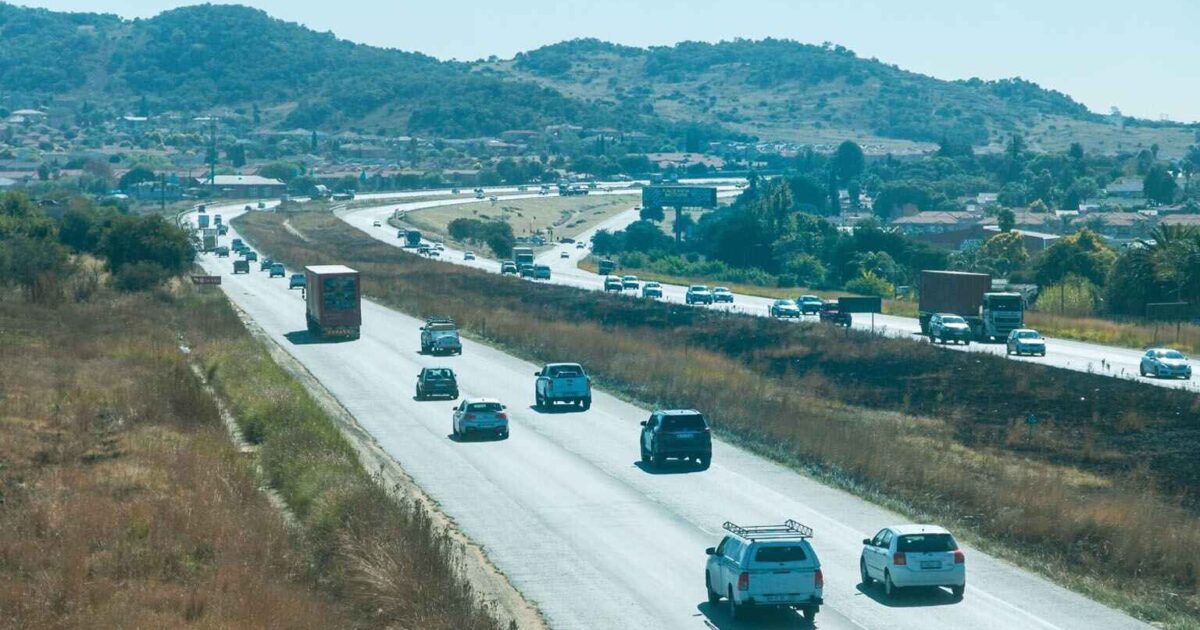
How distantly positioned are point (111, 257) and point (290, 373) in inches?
1885

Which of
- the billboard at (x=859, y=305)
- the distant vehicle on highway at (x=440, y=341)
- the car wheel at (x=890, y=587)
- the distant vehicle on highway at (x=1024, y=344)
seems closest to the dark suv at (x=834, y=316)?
the billboard at (x=859, y=305)

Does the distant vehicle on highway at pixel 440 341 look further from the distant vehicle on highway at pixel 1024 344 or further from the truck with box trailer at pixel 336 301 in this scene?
the distant vehicle on highway at pixel 1024 344

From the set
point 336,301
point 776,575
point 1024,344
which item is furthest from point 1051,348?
point 776,575

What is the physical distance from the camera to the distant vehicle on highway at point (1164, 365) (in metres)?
63.5

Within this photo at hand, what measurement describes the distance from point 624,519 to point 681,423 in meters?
8.06

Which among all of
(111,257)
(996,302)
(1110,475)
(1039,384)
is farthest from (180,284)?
(1110,475)

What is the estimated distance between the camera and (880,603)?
93.8ft

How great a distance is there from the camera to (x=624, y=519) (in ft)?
121

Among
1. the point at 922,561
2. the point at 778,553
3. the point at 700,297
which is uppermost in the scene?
the point at 778,553

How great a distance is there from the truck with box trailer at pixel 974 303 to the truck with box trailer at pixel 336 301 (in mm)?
31119

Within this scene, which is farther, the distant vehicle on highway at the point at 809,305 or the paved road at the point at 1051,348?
the distant vehicle on highway at the point at 809,305

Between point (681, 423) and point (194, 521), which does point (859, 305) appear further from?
point (194, 521)

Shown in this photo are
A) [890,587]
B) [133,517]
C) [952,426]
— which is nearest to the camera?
[890,587]

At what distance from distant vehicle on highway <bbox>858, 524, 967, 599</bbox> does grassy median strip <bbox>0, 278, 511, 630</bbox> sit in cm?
782
